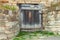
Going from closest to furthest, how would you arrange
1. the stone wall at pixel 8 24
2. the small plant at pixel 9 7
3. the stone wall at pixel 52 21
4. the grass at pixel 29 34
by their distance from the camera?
the stone wall at pixel 8 24
the grass at pixel 29 34
the small plant at pixel 9 7
the stone wall at pixel 52 21

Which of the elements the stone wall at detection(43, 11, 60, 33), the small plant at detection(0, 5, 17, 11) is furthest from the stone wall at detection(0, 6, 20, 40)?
the stone wall at detection(43, 11, 60, 33)

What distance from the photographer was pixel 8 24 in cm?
597

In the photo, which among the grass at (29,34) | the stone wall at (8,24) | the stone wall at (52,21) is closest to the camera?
the stone wall at (8,24)

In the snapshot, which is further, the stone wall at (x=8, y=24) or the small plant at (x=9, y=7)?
the small plant at (x=9, y=7)

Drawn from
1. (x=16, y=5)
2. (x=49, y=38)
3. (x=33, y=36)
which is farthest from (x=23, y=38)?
(x=16, y=5)

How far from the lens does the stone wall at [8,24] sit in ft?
19.0

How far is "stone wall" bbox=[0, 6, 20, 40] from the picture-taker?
579 centimetres

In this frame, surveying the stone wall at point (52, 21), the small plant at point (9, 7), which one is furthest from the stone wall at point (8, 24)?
the stone wall at point (52, 21)

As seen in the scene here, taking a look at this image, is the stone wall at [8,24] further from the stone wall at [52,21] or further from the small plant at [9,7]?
the stone wall at [52,21]

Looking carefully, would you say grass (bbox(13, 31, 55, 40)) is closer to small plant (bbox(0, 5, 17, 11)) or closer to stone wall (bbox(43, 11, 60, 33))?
stone wall (bbox(43, 11, 60, 33))

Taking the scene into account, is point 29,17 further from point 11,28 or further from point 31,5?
point 11,28

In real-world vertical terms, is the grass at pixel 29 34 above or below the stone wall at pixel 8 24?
below

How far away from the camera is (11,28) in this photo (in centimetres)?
605

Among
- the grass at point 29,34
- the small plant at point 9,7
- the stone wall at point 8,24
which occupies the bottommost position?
the grass at point 29,34
